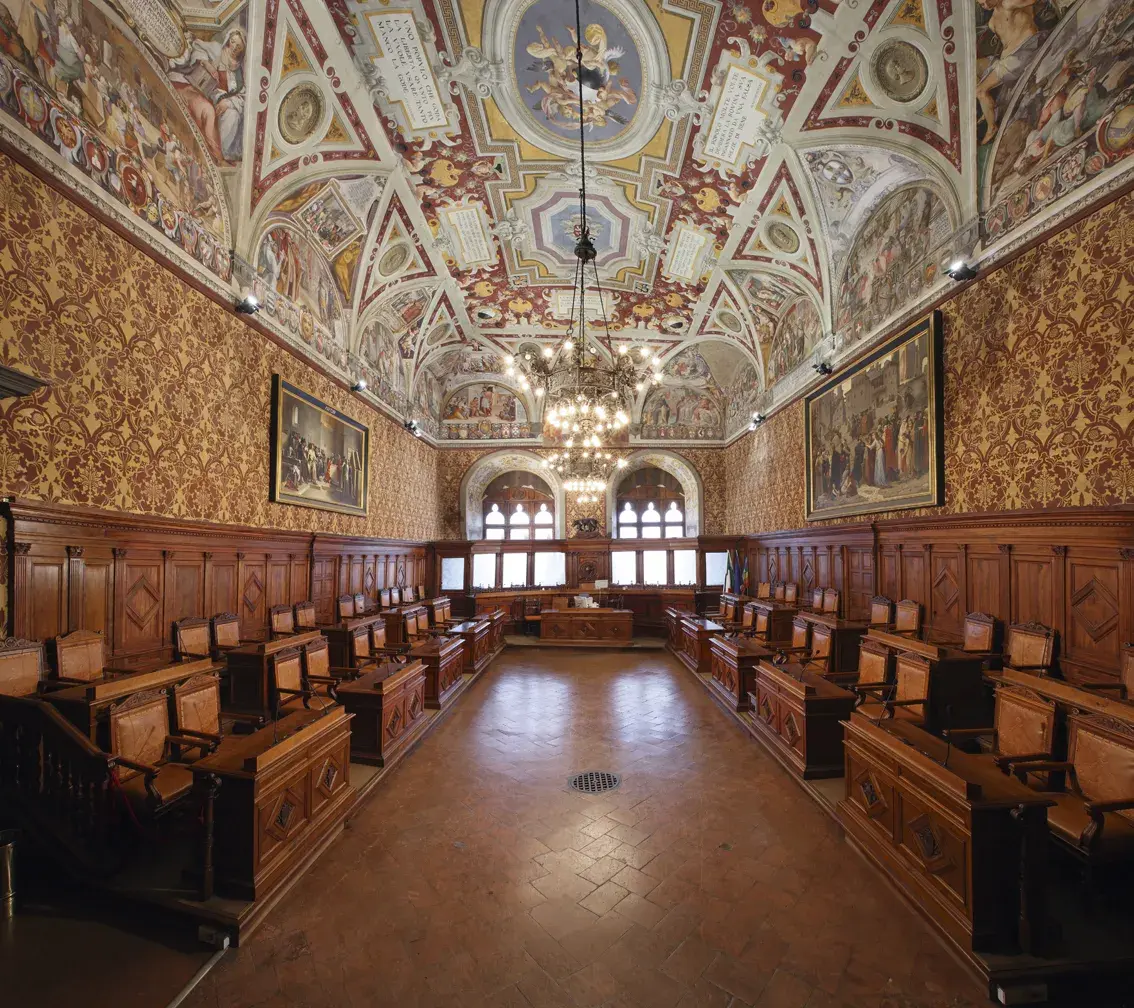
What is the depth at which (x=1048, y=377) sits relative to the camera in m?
5.34

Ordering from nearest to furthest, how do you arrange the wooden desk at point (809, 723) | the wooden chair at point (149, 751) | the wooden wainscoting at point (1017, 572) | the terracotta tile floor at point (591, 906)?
the terracotta tile floor at point (591, 906)
the wooden chair at point (149, 751)
the wooden wainscoting at point (1017, 572)
the wooden desk at point (809, 723)

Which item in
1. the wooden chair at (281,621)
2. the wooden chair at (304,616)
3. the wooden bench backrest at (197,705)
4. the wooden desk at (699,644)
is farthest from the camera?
the wooden desk at (699,644)

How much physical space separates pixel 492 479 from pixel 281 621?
35.5 feet

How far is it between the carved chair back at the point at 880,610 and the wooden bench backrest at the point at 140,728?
880 cm

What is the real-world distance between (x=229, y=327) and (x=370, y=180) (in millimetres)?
3617

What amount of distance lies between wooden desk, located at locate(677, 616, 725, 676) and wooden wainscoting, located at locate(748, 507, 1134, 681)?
2543 mm

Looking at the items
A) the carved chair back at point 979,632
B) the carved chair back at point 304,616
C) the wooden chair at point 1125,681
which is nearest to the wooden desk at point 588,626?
the carved chair back at point 304,616

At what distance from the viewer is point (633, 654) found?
1170 centimetres

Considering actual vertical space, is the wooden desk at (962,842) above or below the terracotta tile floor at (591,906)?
above

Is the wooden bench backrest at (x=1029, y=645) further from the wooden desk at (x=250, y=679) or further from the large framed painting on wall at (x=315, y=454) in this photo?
the large framed painting on wall at (x=315, y=454)

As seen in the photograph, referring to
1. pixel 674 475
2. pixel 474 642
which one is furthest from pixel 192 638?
pixel 674 475

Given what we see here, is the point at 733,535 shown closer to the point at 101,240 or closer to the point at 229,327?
the point at 229,327

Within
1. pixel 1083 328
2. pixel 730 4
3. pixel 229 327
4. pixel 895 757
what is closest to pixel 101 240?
pixel 229 327

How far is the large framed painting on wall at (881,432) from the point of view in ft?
23.0
